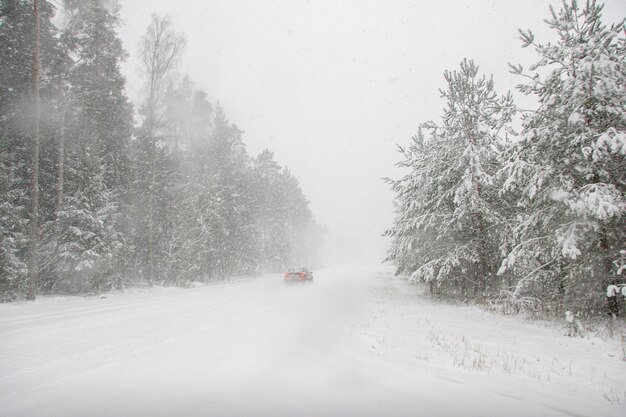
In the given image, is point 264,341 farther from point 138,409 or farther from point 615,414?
point 615,414

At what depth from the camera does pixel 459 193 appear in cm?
1431

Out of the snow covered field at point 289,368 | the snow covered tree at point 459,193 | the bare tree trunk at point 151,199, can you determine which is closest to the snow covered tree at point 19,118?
the snow covered field at point 289,368

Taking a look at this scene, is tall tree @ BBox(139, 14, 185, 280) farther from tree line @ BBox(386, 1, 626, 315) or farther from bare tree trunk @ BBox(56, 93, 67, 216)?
tree line @ BBox(386, 1, 626, 315)

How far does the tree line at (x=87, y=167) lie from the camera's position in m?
14.5

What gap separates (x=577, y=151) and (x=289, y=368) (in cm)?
1023

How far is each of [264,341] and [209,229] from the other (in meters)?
20.9

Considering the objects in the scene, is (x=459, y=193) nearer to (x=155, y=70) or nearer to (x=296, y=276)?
(x=296, y=276)

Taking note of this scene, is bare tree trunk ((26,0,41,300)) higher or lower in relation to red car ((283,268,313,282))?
higher

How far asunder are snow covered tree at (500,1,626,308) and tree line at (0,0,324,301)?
17.3m

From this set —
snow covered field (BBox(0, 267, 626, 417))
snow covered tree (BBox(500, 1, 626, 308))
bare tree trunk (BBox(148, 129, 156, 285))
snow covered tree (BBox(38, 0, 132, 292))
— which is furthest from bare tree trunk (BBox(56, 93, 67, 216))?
snow covered tree (BBox(500, 1, 626, 308))

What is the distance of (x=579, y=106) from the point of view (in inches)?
379

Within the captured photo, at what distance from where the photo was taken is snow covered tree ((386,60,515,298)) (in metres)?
14.6

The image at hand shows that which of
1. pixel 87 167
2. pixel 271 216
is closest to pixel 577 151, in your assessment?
pixel 87 167

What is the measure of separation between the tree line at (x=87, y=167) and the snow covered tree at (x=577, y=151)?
17.3 m
